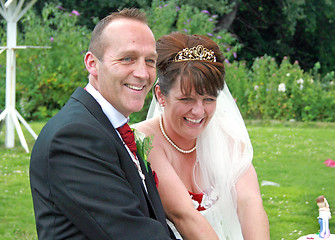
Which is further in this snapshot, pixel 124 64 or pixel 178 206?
pixel 178 206

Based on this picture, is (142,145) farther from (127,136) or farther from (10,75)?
(10,75)

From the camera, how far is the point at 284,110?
1191 cm

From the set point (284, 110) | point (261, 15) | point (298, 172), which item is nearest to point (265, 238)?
point (298, 172)

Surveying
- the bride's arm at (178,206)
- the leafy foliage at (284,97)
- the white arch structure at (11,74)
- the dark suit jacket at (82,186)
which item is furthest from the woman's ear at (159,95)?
the leafy foliage at (284,97)

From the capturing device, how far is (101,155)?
206 cm

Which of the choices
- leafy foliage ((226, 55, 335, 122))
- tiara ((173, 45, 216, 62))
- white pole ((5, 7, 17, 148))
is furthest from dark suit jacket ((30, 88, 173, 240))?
leafy foliage ((226, 55, 335, 122))

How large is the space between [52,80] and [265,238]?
9.34 metres

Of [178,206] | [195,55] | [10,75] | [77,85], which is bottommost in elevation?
[77,85]

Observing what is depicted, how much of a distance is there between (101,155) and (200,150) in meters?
1.69

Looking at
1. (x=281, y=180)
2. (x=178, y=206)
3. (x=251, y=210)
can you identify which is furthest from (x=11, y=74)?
(x=251, y=210)

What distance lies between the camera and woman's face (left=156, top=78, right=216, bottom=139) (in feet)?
10.7

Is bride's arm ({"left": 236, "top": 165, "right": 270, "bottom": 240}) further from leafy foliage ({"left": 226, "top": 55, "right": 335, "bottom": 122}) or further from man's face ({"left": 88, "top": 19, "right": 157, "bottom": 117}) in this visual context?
leafy foliage ({"left": 226, "top": 55, "right": 335, "bottom": 122})

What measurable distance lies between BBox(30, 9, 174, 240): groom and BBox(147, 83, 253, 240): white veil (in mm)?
1255

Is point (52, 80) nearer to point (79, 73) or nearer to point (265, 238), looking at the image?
point (79, 73)
